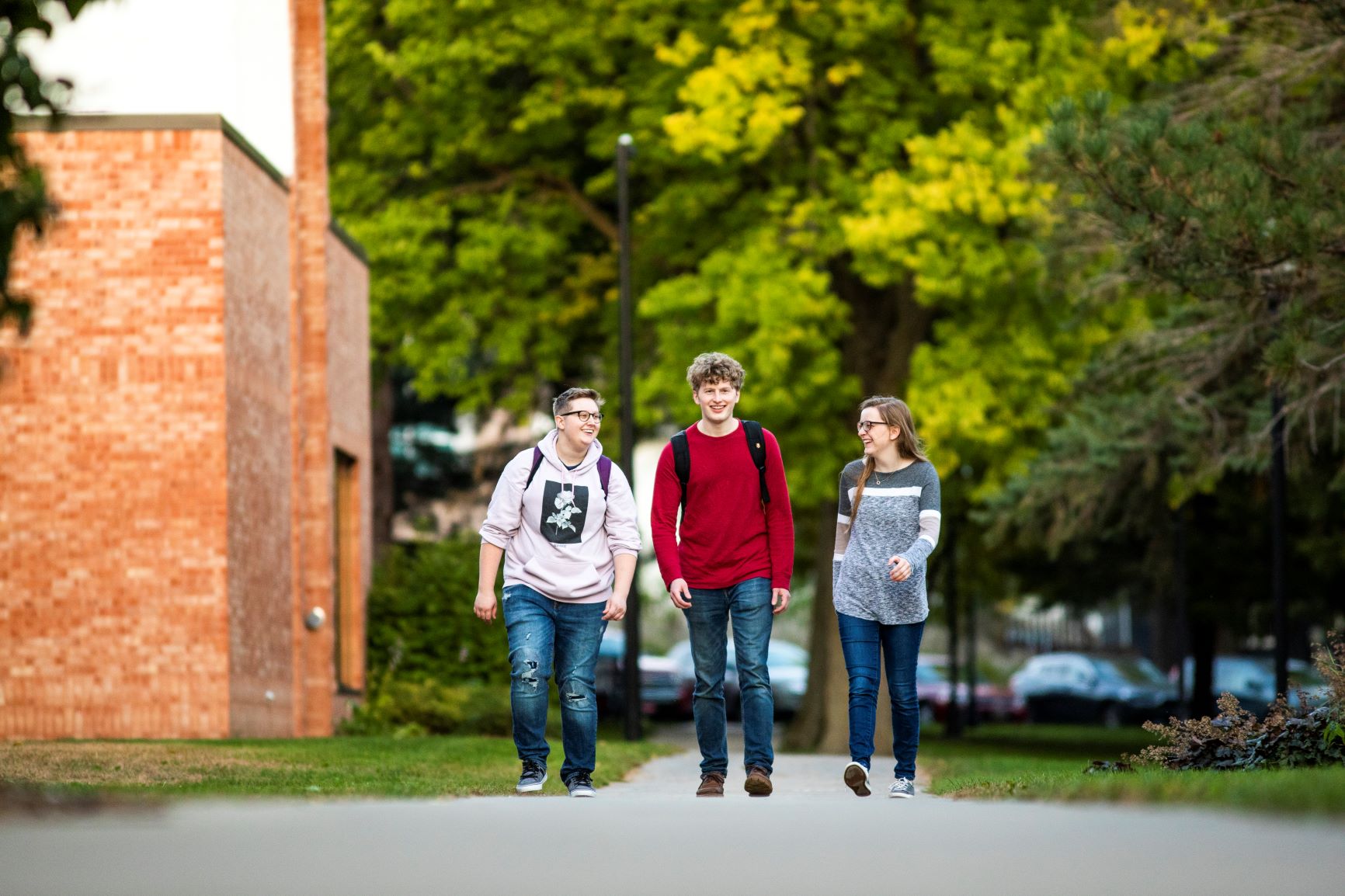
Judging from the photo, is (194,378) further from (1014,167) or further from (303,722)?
(1014,167)

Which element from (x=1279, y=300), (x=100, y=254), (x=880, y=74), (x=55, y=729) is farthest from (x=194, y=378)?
(x=880, y=74)

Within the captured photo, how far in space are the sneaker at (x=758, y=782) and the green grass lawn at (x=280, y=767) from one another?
39.7 inches

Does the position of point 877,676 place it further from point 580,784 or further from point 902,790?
point 580,784

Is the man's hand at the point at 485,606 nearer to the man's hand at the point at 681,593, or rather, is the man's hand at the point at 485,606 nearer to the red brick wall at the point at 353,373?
the man's hand at the point at 681,593

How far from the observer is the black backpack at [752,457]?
351 inches

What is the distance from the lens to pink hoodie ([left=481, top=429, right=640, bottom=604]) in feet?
29.2

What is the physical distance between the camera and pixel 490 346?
25266 mm

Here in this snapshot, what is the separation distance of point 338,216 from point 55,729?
11.6 m

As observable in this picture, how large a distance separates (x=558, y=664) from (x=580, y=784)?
Result: 1.82 ft

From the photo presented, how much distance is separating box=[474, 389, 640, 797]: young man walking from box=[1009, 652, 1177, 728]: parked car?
3164 cm

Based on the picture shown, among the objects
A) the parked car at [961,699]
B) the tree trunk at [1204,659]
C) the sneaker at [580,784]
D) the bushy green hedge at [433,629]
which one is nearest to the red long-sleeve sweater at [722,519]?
the sneaker at [580,784]

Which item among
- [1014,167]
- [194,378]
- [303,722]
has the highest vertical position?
[1014,167]

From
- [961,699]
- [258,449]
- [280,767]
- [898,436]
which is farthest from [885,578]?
[961,699]

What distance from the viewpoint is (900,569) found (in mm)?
8859
